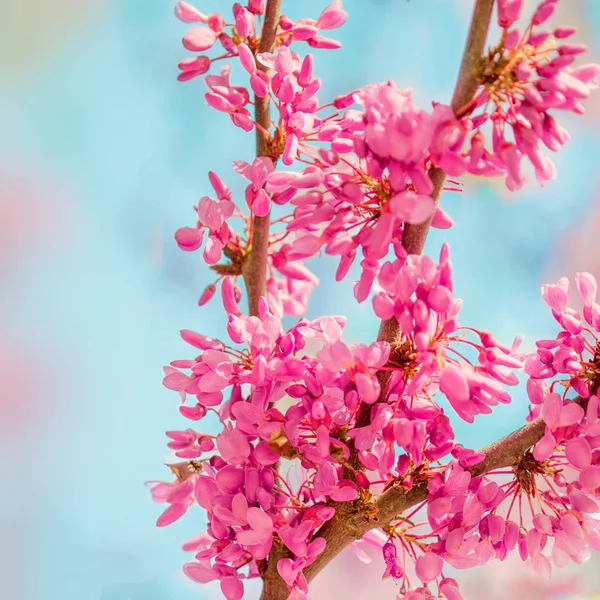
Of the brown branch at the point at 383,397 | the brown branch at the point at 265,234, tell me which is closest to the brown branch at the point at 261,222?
the brown branch at the point at 265,234

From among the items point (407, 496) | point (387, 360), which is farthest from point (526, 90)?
point (407, 496)

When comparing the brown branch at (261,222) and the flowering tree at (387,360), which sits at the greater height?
the brown branch at (261,222)

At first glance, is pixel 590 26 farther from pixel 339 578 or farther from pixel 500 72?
pixel 339 578

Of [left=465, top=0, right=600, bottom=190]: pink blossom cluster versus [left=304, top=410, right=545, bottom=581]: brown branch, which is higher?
[left=465, top=0, right=600, bottom=190]: pink blossom cluster

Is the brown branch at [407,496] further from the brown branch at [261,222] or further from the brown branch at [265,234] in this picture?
the brown branch at [261,222]

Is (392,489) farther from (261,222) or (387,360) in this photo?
(261,222)

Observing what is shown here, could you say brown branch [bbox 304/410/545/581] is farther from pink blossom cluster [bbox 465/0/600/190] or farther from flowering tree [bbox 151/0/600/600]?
pink blossom cluster [bbox 465/0/600/190]

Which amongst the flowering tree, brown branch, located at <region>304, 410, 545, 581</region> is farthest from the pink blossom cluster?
brown branch, located at <region>304, 410, 545, 581</region>
